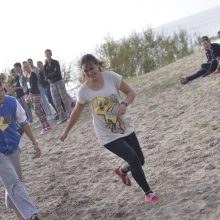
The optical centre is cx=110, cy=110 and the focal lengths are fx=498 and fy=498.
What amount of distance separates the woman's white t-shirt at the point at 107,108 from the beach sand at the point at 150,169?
0.87m

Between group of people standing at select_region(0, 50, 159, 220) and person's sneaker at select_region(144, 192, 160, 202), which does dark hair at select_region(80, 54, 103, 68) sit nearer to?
group of people standing at select_region(0, 50, 159, 220)

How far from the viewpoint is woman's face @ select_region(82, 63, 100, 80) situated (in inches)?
200

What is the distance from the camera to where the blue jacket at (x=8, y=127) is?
17.0 feet

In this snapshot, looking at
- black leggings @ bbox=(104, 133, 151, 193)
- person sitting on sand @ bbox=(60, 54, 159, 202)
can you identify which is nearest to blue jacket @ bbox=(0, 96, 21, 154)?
person sitting on sand @ bbox=(60, 54, 159, 202)

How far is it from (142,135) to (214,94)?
1.99 metres

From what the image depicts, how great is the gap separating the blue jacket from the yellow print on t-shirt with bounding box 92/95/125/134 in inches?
35.3

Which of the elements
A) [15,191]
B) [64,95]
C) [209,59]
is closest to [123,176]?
[15,191]

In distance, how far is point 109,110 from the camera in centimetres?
513

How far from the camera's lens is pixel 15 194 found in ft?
16.8

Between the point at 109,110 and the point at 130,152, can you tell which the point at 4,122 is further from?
the point at 130,152

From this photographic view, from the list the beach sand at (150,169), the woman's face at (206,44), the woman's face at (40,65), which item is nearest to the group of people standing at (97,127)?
the beach sand at (150,169)

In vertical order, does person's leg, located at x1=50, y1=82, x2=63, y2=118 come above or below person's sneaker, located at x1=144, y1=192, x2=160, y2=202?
above

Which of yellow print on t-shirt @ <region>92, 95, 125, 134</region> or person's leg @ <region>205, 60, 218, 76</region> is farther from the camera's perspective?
person's leg @ <region>205, 60, 218, 76</region>

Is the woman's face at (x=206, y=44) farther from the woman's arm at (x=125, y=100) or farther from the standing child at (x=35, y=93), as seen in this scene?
the woman's arm at (x=125, y=100)
